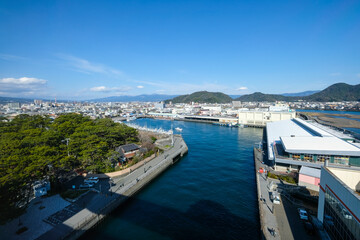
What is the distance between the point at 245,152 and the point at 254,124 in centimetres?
2597

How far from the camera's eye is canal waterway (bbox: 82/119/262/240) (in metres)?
9.65

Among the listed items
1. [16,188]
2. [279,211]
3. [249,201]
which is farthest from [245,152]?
[16,188]

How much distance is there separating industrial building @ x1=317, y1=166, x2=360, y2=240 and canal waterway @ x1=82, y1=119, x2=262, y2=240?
3.59 metres

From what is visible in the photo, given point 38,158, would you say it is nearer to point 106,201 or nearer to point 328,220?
point 106,201

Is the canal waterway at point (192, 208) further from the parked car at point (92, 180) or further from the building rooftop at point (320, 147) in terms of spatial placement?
the building rooftop at point (320, 147)

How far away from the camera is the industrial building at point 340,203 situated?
5.45 metres

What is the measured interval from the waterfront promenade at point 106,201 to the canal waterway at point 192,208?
469 millimetres

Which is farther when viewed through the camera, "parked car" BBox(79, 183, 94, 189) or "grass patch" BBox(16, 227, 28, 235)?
"parked car" BBox(79, 183, 94, 189)

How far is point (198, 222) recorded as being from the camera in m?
10.4

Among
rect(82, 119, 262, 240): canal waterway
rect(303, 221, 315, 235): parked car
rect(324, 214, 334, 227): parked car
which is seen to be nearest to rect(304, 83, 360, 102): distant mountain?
rect(82, 119, 262, 240): canal waterway

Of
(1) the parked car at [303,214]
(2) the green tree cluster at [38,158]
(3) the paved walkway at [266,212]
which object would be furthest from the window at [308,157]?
(2) the green tree cluster at [38,158]

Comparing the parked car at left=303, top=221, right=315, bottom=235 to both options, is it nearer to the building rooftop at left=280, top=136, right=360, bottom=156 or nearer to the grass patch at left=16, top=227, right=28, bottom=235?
the building rooftop at left=280, top=136, right=360, bottom=156

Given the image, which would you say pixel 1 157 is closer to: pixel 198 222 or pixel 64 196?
pixel 64 196

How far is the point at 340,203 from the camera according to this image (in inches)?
247
